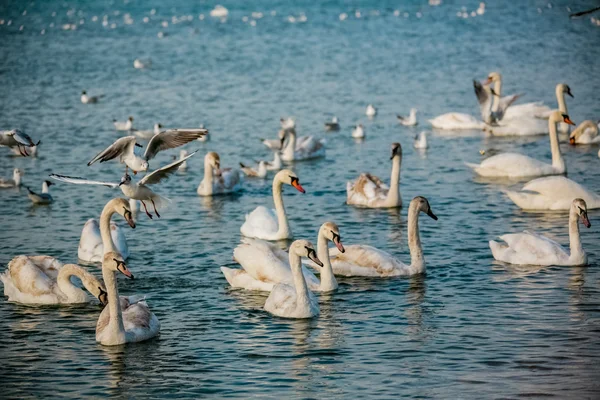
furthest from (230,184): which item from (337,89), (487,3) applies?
(487,3)

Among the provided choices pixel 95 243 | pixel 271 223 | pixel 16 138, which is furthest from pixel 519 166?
pixel 16 138

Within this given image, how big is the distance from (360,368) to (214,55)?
35654mm

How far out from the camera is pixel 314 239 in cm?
1791

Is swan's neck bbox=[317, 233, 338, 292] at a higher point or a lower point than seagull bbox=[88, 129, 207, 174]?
lower

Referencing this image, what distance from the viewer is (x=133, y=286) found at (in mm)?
15453

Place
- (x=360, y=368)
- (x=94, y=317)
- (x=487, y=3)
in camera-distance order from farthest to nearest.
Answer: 1. (x=487, y=3)
2. (x=94, y=317)
3. (x=360, y=368)

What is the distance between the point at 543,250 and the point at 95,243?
6061 mm

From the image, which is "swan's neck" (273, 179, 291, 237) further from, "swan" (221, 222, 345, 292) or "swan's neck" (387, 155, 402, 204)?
"swan's neck" (387, 155, 402, 204)

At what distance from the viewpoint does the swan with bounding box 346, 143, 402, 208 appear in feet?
65.1

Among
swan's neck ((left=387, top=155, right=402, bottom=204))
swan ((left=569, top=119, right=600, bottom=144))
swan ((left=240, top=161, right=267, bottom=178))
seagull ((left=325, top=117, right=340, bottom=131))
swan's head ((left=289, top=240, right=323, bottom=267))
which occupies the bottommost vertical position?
swan's head ((left=289, top=240, right=323, bottom=267))

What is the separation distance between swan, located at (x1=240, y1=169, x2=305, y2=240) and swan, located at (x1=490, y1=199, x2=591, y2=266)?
3437 millimetres

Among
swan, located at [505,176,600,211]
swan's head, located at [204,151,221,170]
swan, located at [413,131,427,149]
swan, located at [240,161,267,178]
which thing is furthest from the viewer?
swan, located at [413,131,427,149]

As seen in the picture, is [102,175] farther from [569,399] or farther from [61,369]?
[569,399]

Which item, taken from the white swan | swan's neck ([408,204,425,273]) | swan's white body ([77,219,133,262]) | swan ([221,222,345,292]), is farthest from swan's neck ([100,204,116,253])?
swan's neck ([408,204,425,273])
